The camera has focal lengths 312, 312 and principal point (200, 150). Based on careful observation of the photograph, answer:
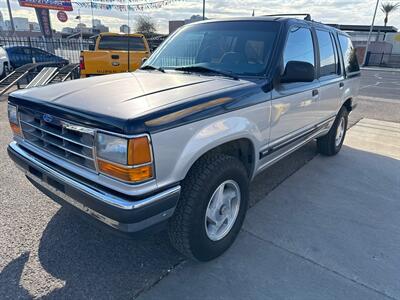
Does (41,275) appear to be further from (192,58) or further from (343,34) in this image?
(343,34)

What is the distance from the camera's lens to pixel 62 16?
28719mm

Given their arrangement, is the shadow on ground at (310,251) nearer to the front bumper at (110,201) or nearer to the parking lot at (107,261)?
the parking lot at (107,261)

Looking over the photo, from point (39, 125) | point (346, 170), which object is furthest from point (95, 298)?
point (346, 170)

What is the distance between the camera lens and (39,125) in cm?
230

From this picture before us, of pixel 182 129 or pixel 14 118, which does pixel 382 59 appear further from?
pixel 14 118

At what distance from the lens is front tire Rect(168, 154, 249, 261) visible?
7.20 feet

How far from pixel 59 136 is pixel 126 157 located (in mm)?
639

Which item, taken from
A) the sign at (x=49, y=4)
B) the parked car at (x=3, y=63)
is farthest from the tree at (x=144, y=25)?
the parked car at (x=3, y=63)

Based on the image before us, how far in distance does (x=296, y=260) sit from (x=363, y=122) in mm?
6215

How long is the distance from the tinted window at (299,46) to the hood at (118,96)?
764 mm

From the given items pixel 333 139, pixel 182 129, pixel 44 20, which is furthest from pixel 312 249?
pixel 44 20

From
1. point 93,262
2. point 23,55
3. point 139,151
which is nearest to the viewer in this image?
point 139,151

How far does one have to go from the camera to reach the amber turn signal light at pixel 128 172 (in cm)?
180

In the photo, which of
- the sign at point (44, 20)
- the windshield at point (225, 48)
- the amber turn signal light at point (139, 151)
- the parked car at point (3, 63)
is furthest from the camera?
the sign at point (44, 20)
